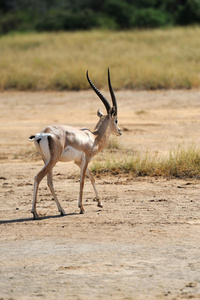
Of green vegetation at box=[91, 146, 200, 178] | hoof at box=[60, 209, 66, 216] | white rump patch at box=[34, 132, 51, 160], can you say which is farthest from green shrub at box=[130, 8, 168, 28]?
white rump patch at box=[34, 132, 51, 160]

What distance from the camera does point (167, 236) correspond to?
6.38 m

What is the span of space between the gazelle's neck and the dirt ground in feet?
2.54

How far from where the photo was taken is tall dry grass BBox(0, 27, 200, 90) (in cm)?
1955

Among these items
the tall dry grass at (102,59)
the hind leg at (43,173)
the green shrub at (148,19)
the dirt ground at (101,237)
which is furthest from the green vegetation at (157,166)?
the green shrub at (148,19)

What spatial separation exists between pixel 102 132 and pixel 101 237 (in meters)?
1.86

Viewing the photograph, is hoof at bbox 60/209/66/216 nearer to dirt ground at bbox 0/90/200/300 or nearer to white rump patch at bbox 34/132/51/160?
dirt ground at bbox 0/90/200/300

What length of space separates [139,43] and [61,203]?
20.4 meters

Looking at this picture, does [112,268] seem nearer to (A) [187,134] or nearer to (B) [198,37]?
(A) [187,134]

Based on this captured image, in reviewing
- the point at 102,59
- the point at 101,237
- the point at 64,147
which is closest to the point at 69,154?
the point at 64,147

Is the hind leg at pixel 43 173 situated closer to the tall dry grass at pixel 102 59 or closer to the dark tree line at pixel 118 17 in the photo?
the tall dry grass at pixel 102 59

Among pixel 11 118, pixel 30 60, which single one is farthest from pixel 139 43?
pixel 11 118

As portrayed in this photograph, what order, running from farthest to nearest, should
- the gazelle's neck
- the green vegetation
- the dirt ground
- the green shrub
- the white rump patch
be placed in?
1. the green shrub
2. the green vegetation
3. the gazelle's neck
4. the white rump patch
5. the dirt ground

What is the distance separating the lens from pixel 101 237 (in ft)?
21.0

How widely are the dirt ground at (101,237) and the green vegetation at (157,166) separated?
9.3 inches
